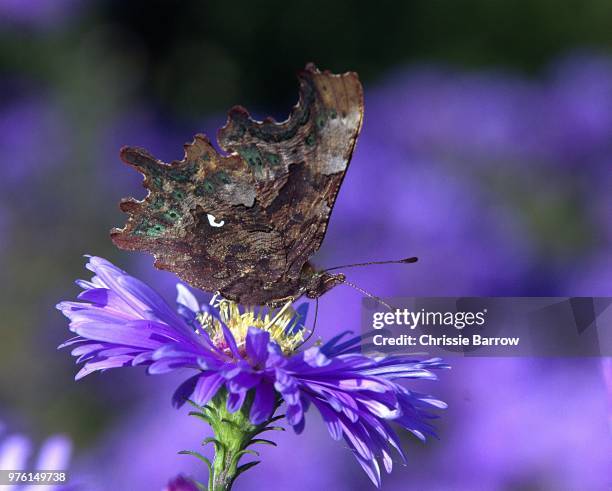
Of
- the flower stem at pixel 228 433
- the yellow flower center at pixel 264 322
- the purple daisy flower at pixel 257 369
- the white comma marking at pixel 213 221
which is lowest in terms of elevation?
the flower stem at pixel 228 433

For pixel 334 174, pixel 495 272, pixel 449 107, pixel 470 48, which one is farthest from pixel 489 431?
pixel 470 48

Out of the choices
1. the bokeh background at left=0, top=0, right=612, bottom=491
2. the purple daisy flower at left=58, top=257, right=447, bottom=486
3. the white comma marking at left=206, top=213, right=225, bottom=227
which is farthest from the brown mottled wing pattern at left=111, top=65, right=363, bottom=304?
the bokeh background at left=0, top=0, right=612, bottom=491

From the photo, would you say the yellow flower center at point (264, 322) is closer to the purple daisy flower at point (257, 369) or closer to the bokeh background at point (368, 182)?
the purple daisy flower at point (257, 369)

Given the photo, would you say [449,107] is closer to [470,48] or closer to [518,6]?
[470,48]

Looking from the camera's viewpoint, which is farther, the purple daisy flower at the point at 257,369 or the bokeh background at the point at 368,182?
the bokeh background at the point at 368,182

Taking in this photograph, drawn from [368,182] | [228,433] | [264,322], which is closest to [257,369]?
[228,433]

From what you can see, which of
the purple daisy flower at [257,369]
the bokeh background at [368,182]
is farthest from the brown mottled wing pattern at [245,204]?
the bokeh background at [368,182]
